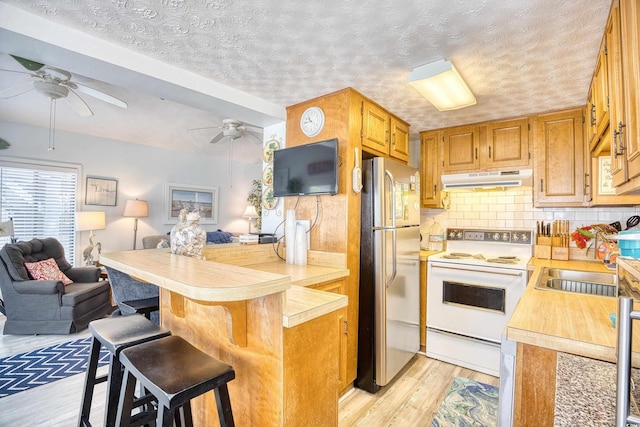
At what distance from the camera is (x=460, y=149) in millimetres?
3104

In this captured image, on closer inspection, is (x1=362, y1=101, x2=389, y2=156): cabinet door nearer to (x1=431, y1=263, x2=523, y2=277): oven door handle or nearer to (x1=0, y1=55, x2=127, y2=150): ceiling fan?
(x1=431, y1=263, x2=523, y2=277): oven door handle

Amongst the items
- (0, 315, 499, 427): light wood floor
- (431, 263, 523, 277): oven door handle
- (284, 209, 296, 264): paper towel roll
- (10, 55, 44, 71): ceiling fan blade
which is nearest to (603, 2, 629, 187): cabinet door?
(431, 263, 523, 277): oven door handle

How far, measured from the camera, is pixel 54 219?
4234mm

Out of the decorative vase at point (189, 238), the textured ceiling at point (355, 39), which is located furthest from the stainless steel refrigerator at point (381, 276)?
the decorative vase at point (189, 238)

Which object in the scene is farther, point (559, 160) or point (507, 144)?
point (507, 144)

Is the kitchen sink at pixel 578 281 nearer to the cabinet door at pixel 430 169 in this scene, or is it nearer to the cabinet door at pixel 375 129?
the cabinet door at pixel 430 169

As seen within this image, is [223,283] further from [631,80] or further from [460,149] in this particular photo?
[460,149]

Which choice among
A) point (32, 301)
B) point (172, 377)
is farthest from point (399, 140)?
point (32, 301)

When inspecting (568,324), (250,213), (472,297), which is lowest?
(472,297)

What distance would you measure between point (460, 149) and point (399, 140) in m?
0.69

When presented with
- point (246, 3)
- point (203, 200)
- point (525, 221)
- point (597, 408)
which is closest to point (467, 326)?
point (525, 221)

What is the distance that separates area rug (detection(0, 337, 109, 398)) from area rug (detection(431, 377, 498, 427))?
285 centimetres

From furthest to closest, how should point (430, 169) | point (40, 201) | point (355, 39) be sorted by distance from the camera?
1. point (40, 201)
2. point (430, 169)
3. point (355, 39)

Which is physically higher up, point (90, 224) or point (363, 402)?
point (90, 224)
